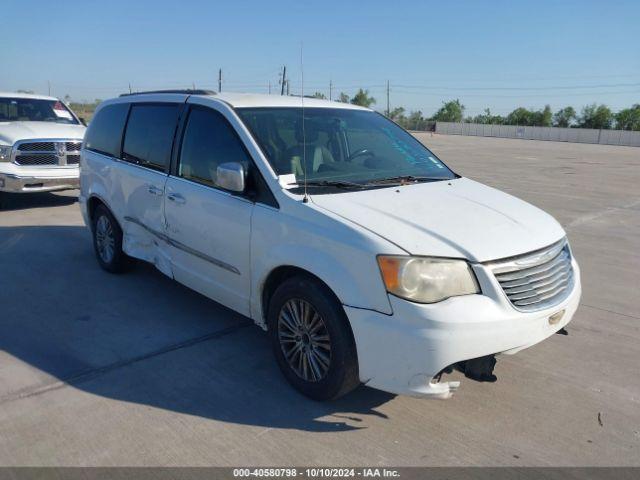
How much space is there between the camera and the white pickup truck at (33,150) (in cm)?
927

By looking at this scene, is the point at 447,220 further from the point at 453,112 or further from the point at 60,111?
the point at 453,112

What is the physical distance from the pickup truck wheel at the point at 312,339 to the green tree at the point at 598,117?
4168 inches

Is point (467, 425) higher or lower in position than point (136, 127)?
lower

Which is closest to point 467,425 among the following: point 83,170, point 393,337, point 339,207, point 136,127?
point 393,337

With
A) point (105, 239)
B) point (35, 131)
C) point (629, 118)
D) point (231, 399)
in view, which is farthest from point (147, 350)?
point (629, 118)

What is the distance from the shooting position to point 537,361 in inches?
163

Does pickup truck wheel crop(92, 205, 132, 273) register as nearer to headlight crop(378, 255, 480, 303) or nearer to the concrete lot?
the concrete lot

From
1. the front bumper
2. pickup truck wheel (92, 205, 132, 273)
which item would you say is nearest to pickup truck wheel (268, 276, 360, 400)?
the front bumper

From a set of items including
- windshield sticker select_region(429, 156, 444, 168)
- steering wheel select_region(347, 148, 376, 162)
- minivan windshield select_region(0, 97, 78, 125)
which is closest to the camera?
steering wheel select_region(347, 148, 376, 162)

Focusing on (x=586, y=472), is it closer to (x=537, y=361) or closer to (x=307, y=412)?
(x=537, y=361)

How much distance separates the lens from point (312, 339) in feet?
11.3

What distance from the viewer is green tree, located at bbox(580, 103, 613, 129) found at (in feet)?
315

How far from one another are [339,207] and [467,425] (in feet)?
4.94

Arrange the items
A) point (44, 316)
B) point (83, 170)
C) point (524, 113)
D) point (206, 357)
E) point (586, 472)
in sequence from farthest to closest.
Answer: point (524, 113)
point (83, 170)
point (44, 316)
point (206, 357)
point (586, 472)
